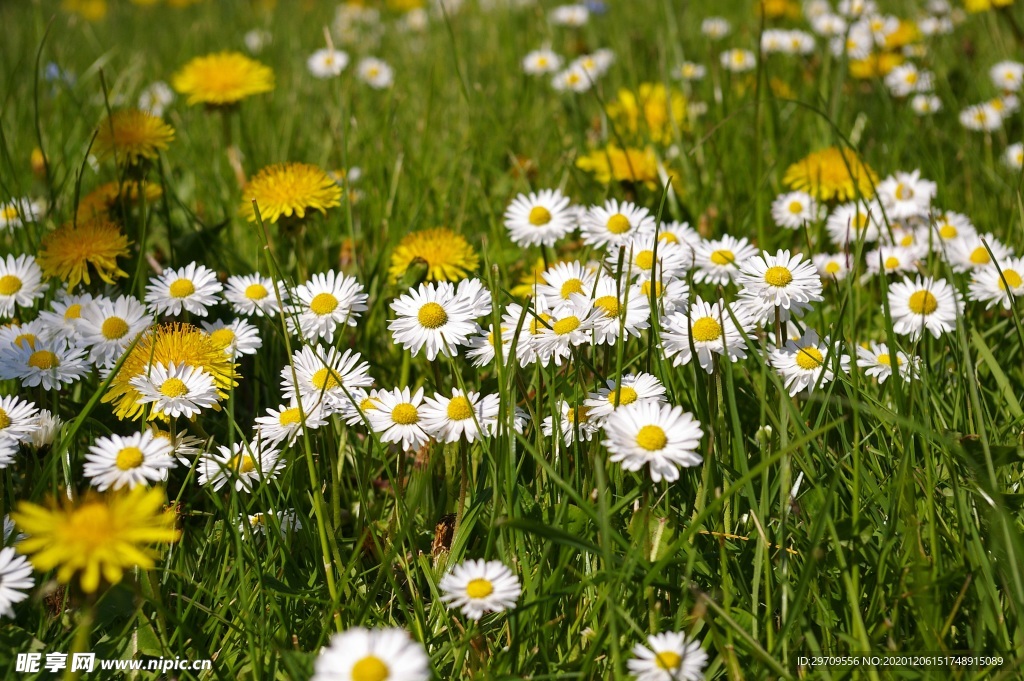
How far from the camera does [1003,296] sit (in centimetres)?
197

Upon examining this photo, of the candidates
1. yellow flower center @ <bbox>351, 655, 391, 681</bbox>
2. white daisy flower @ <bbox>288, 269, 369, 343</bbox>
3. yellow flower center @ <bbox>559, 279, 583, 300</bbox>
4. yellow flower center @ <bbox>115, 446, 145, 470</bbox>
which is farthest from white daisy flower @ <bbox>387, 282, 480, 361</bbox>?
yellow flower center @ <bbox>351, 655, 391, 681</bbox>

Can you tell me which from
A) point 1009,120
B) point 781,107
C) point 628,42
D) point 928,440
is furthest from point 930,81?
point 928,440

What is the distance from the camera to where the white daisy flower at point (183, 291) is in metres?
1.86

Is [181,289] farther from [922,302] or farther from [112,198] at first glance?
[922,302]

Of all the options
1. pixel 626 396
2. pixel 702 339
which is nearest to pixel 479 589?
pixel 626 396

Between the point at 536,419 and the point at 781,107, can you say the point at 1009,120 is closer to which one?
the point at 781,107

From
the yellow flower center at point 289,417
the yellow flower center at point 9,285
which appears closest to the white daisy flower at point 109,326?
the yellow flower center at point 9,285

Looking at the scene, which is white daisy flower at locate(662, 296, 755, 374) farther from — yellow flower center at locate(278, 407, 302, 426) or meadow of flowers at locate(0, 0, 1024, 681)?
yellow flower center at locate(278, 407, 302, 426)

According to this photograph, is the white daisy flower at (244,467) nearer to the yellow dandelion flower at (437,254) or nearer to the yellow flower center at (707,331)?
the yellow dandelion flower at (437,254)

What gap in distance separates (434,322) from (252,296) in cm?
44

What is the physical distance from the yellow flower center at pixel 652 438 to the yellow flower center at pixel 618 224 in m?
0.86

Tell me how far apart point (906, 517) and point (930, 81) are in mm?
2660

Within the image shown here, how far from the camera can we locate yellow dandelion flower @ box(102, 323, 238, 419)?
1.65 metres

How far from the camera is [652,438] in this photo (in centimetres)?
135
